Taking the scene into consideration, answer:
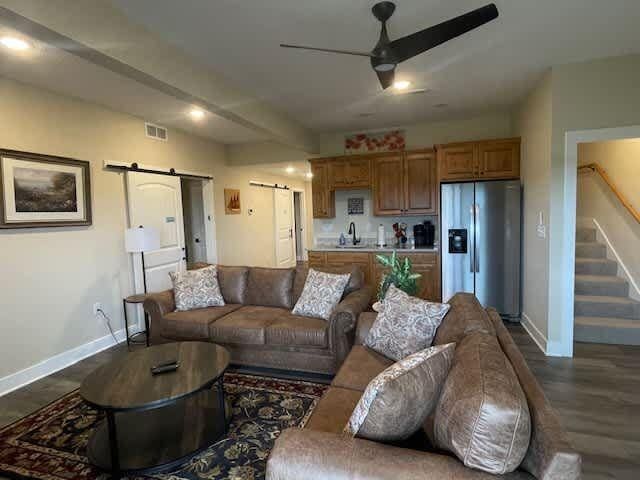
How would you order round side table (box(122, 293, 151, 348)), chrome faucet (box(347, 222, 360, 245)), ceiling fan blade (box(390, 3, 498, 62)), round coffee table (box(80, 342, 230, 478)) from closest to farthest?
1. ceiling fan blade (box(390, 3, 498, 62))
2. round coffee table (box(80, 342, 230, 478))
3. round side table (box(122, 293, 151, 348))
4. chrome faucet (box(347, 222, 360, 245))

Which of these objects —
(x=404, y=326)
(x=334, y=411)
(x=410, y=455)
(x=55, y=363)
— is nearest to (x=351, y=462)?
(x=410, y=455)

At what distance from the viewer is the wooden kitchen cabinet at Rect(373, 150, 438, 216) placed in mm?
5012

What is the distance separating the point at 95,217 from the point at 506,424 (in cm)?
414

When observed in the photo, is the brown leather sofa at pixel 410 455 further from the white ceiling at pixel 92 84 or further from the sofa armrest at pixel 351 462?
the white ceiling at pixel 92 84

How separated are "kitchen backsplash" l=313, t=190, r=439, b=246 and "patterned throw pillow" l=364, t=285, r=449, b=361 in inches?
125

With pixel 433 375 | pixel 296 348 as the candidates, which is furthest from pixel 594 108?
pixel 296 348

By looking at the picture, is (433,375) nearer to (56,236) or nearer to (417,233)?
(56,236)

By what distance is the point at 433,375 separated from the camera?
140 centimetres

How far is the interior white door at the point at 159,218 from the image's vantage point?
4.27 metres

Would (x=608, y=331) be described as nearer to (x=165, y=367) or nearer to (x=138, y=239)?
(x=165, y=367)

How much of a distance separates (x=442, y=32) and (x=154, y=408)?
2.65 metres

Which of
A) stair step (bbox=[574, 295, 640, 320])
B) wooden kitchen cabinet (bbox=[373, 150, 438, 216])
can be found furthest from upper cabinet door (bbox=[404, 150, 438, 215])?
stair step (bbox=[574, 295, 640, 320])

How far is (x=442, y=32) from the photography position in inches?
76.3

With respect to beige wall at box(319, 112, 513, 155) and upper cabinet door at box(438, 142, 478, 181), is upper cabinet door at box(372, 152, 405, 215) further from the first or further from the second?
upper cabinet door at box(438, 142, 478, 181)
